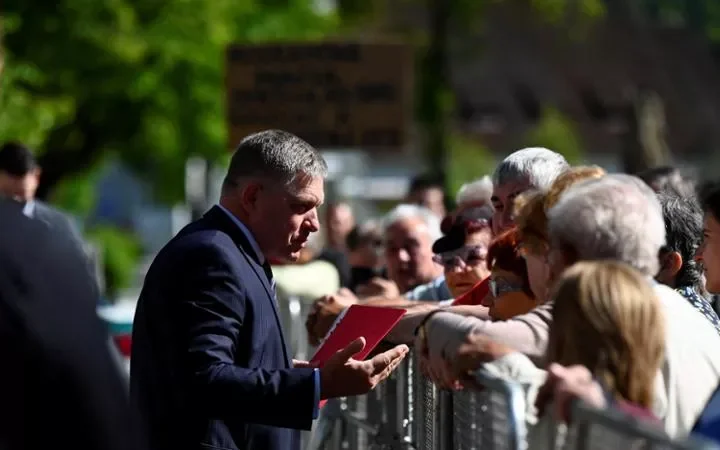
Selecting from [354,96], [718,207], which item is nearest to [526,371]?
[718,207]

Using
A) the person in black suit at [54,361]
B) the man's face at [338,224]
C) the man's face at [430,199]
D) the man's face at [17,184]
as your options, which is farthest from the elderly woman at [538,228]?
the man's face at [338,224]

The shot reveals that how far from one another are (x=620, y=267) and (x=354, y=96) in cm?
1340

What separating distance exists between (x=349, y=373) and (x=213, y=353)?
0.41 metres

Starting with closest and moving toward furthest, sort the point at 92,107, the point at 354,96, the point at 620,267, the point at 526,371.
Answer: the point at 620,267 → the point at 526,371 → the point at 354,96 → the point at 92,107

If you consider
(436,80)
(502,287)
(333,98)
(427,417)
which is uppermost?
(502,287)

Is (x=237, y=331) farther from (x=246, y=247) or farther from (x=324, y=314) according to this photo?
(x=324, y=314)

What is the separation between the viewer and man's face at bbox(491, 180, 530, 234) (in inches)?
258

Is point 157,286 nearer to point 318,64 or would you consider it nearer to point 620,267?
point 620,267

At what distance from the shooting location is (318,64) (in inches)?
699

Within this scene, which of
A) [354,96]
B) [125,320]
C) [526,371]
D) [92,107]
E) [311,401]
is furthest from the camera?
[92,107]

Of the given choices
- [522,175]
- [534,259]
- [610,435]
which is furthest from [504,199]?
[610,435]

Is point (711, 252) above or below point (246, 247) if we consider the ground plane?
below

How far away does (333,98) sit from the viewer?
17.6m

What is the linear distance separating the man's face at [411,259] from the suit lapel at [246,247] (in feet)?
12.9
